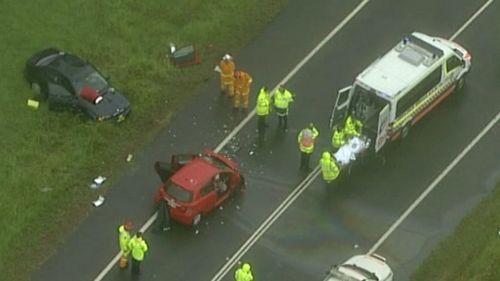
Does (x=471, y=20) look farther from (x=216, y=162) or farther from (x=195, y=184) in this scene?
(x=195, y=184)

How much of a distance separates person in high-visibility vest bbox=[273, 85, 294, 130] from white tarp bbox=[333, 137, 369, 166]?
87.6 inches

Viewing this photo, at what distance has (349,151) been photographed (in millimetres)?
33156

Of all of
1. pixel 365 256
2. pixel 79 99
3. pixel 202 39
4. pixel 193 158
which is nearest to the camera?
pixel 365 256

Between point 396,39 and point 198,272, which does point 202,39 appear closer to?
point 396,39

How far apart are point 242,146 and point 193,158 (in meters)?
2.39

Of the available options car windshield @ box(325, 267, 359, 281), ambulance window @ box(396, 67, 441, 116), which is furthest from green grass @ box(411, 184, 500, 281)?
ambulance window @ box(396, 67, 441, 116)

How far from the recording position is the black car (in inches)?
1384

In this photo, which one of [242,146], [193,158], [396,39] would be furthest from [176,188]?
[396,39]

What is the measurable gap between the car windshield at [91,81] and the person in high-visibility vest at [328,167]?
23.4 feet

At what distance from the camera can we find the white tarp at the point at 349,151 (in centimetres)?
3312

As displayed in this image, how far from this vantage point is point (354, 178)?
33.8 m

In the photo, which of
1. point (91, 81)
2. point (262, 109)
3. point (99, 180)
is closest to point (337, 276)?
point (262, 109)

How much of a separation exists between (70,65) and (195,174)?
6572mm

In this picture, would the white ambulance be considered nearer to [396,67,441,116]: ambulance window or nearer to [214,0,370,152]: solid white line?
[396,67,441,116]: ambulance window
